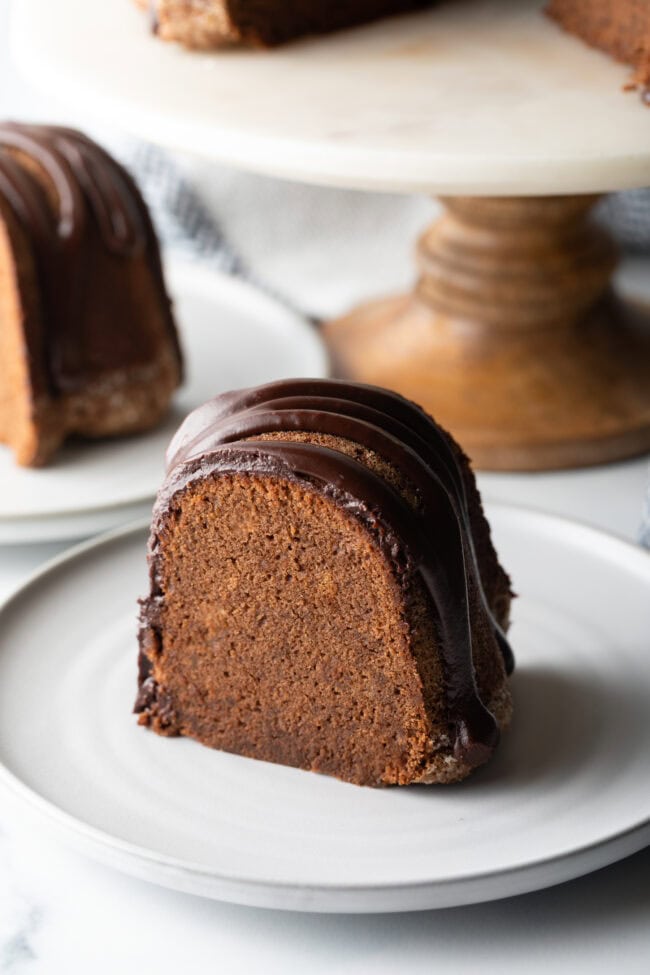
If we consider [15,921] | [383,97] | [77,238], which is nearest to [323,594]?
[15,921]

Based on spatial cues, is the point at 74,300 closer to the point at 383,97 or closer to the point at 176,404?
the point at 176,404

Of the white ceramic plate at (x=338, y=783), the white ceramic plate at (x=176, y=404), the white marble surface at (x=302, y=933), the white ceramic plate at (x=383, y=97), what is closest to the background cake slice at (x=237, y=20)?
the white ceramic plate at (x=383, y=97)

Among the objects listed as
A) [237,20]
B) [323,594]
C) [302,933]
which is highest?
[237,20]

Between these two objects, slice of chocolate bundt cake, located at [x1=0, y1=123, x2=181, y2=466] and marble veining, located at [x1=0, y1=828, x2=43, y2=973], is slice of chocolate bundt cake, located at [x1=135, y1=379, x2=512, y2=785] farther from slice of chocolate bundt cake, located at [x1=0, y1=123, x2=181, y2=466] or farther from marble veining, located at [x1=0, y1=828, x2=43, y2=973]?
slice of chocolate bundt cake, located at [x1=0, y1=123, x2=181, y2=466]

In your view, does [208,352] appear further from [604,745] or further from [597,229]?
[604,745]

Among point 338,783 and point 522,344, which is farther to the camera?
point 522,344

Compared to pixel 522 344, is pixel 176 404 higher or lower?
lower
